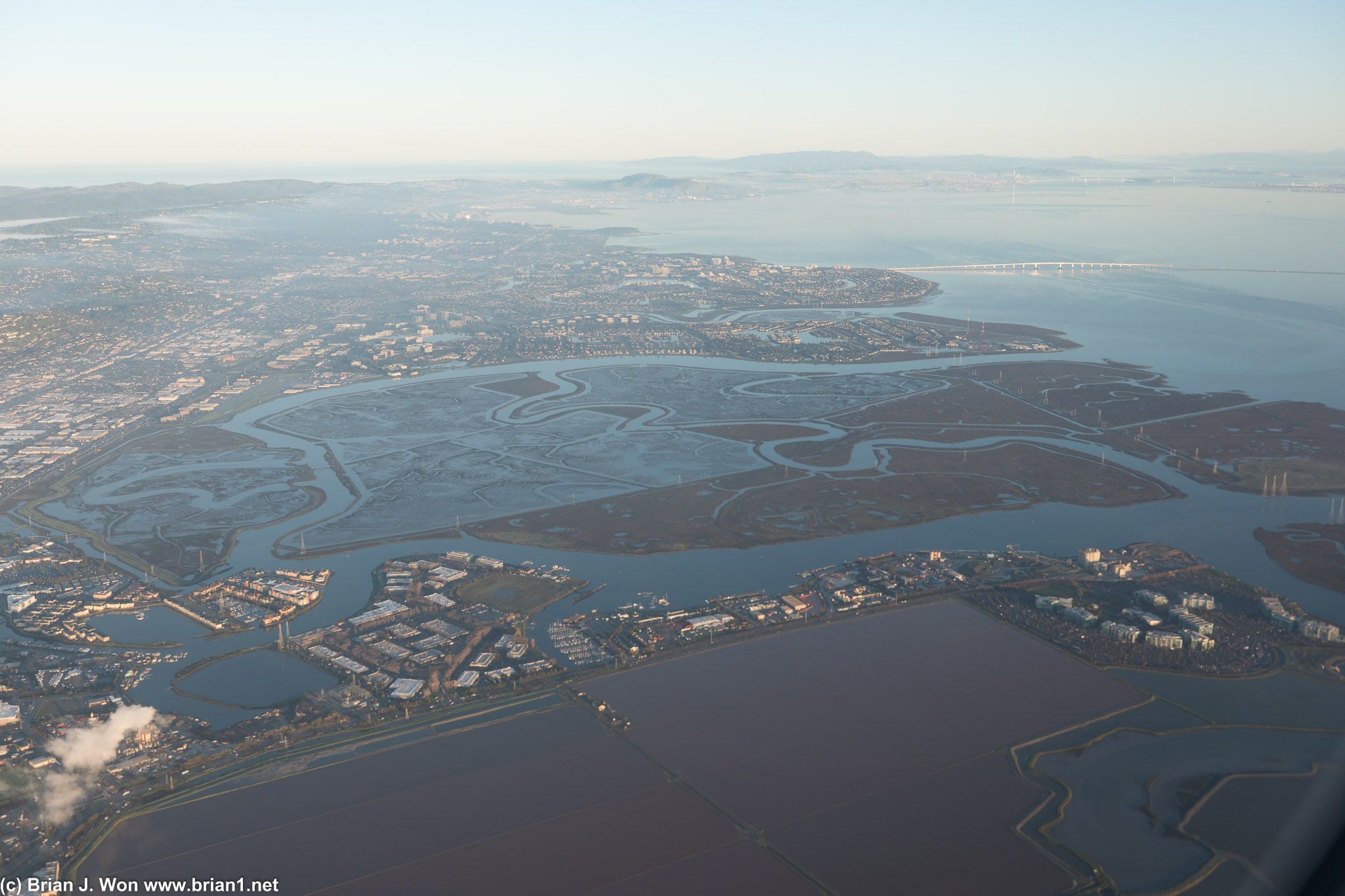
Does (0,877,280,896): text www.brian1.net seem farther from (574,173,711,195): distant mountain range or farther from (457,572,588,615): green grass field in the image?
(574,173,711,195): distant mountain range

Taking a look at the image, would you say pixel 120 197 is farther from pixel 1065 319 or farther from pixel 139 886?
pixel 139 886

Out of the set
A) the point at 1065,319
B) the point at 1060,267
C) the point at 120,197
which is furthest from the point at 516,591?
the point at 120,197

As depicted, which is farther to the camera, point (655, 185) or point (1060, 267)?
point (655, 185)

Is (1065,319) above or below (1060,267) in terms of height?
below

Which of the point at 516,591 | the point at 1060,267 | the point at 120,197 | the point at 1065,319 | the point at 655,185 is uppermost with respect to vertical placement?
the point at 655,185

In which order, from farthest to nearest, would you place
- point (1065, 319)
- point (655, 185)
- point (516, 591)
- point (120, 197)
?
point (655, 185) → point (120, 197) → point (1065, 319) → point (516, 591)

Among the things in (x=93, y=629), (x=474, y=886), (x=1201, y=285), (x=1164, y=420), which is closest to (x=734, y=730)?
(x=474, y=886)

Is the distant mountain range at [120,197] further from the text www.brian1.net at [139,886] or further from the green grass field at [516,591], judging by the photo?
the text www.brian1.net at [139,886]

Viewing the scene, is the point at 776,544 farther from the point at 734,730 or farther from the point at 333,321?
the point at 333,321
